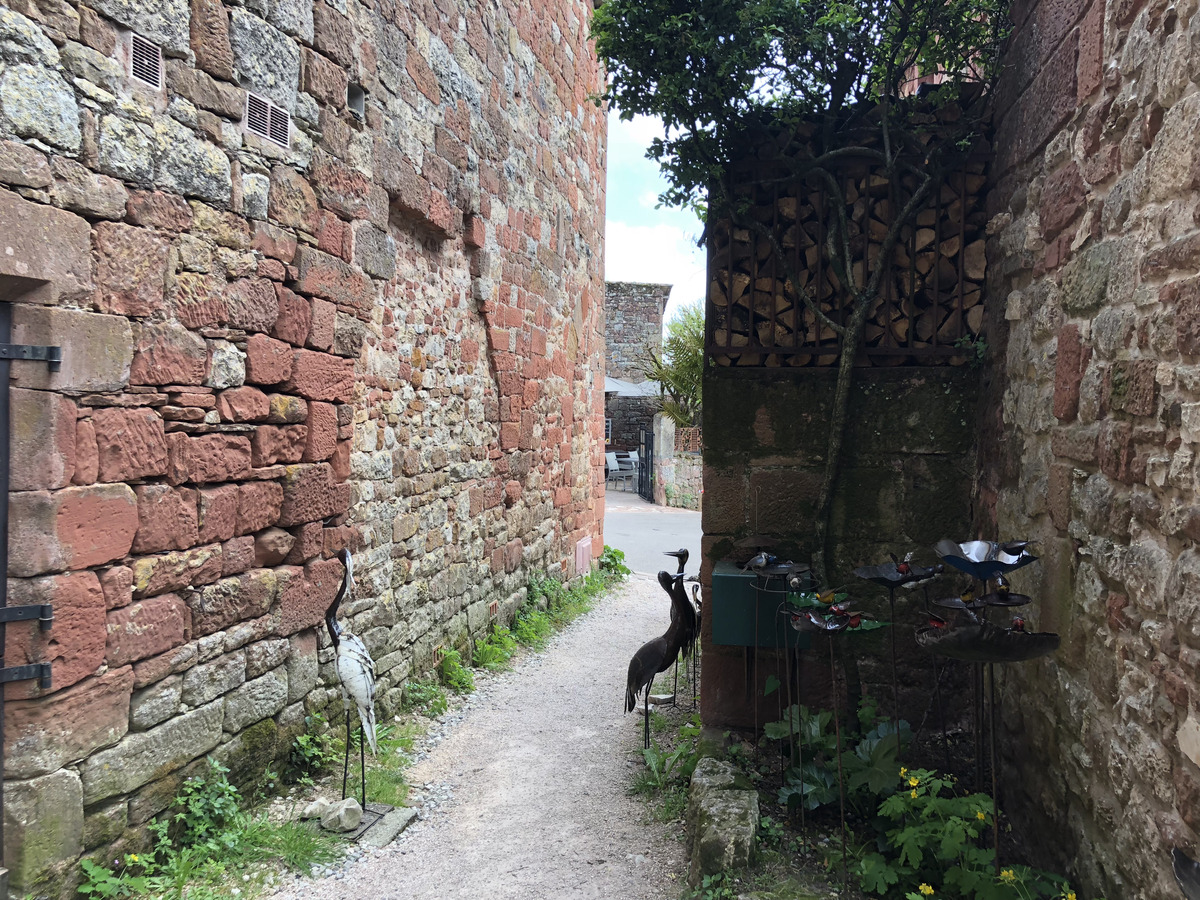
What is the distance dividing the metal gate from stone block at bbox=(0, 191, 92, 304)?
1672 centimetres

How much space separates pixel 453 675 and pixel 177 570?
255 cm

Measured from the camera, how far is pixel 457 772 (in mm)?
4082

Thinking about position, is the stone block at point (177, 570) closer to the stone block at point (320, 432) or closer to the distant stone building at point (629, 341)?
the stone block at point (320, 432)

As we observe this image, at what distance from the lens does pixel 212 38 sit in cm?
314

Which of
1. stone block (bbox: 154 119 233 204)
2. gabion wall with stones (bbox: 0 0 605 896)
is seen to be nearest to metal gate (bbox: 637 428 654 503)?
gabion wall with stones (bbox: 0 0 605 896)

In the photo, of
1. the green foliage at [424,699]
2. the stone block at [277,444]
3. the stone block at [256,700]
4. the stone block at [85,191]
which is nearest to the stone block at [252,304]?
the stone block at [277,444]

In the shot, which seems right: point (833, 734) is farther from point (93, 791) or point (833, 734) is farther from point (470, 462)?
point (470, 462)

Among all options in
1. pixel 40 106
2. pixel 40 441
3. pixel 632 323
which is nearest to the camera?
pixel 40 106

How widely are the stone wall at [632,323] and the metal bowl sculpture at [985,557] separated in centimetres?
1998

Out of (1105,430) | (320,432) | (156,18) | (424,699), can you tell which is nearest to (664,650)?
(424,699)

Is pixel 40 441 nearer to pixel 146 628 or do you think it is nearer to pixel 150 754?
pixel 146 628

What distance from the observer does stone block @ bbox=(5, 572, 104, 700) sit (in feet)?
8.28

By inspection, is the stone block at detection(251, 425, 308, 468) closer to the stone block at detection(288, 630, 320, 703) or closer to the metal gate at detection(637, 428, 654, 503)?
the stone block at detection(288, 630, 320, 703)

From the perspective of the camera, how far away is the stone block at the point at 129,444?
2.76 meters
